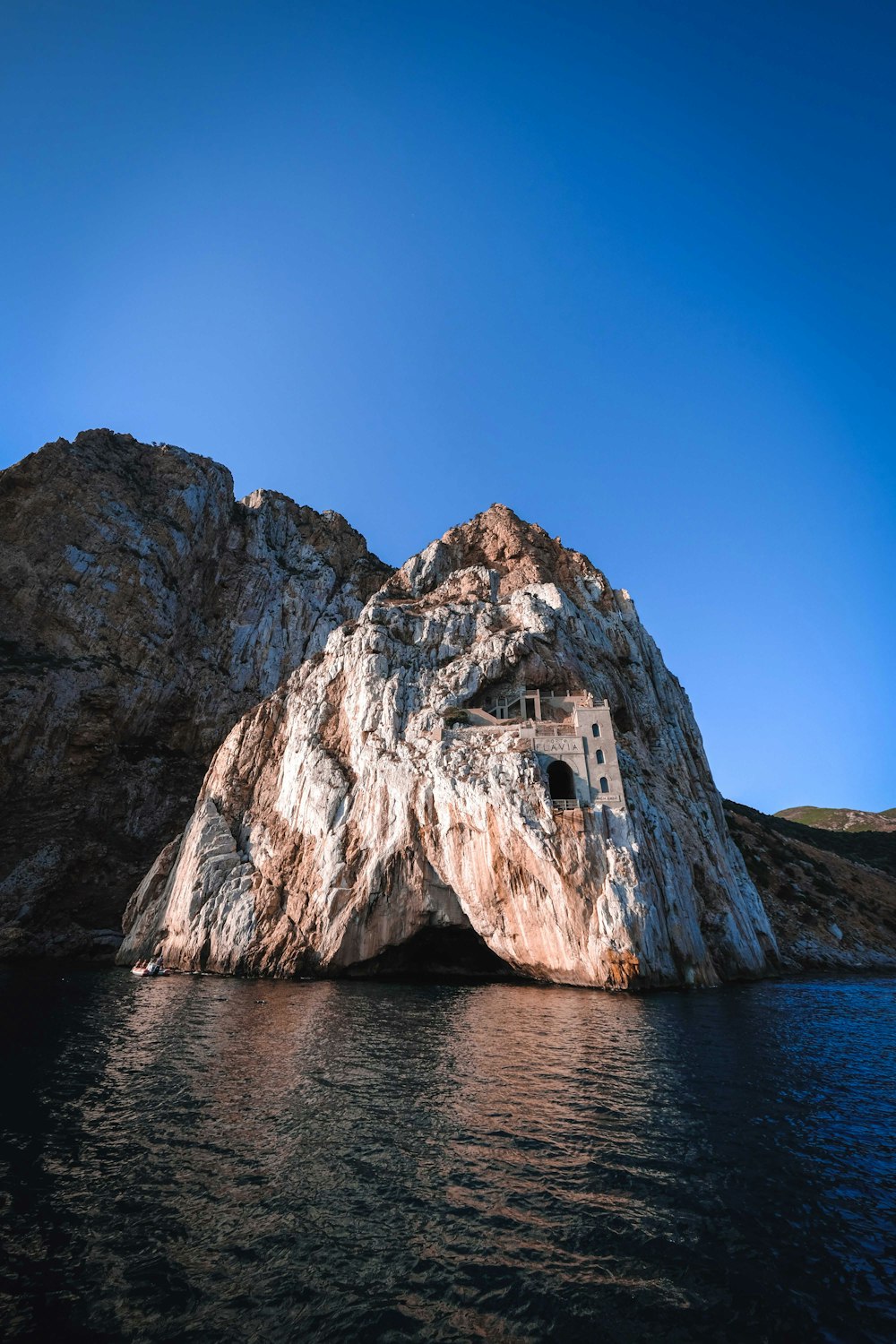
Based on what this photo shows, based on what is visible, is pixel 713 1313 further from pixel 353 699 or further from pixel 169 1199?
pixel 353 699

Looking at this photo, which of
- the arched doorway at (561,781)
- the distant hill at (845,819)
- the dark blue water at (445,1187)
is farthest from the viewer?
the distant hill at (845,819)

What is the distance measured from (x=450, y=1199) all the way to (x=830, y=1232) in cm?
642

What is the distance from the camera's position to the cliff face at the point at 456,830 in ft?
125

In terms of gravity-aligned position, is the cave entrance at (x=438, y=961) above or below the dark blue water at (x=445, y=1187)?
above

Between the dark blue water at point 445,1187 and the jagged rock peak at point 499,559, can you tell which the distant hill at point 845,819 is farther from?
the dark blue water at point 445,1187

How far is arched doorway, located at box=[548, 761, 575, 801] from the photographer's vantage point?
45594 mm

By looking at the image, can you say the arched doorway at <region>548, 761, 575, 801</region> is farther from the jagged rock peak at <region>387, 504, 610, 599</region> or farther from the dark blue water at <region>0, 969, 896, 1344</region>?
the jagged rock peak at <region>387, 504, 610, 599</region>

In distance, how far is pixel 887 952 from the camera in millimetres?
61969

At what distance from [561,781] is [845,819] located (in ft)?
458

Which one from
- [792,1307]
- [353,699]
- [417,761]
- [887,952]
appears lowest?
[792,1307]

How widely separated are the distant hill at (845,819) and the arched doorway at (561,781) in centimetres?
11069

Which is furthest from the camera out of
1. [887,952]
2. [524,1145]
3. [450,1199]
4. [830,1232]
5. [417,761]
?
[887,952]

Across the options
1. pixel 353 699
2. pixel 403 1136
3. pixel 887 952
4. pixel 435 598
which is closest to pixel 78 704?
pixel 353 699

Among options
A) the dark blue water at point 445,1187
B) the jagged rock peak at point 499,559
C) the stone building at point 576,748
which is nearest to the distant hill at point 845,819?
the jagged rock peak at point 499,559
